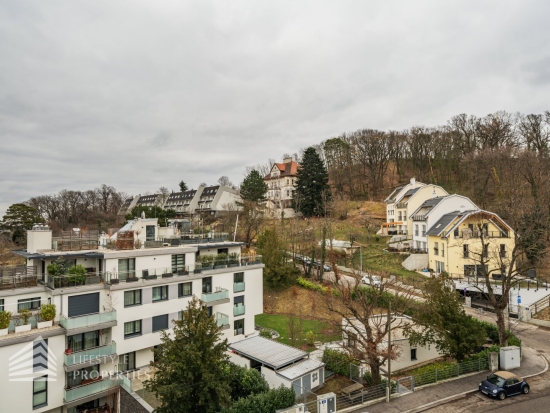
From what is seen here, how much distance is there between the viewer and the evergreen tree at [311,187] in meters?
→ 62.6

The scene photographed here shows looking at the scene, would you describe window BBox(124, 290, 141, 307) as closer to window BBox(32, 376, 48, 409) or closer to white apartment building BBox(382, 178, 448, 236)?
window BBox(32, 376, 48, 409)

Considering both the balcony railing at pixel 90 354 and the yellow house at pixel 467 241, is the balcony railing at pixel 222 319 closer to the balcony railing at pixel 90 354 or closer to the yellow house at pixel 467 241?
the balcony railing at pixel 90 354

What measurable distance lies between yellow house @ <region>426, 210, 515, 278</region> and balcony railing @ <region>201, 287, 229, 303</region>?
89.2ft

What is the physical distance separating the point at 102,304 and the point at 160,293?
3659 mm

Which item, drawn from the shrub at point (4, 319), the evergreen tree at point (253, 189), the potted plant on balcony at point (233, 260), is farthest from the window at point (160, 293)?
the evergreen tree at point (253, 189)

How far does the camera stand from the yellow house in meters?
38.8

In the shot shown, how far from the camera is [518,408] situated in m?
15.6

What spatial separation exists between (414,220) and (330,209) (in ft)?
49.2

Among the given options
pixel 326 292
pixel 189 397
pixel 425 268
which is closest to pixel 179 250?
pixel 189 397

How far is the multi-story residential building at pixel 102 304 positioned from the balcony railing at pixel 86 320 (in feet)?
0.17

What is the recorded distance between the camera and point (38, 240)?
22.5 metres

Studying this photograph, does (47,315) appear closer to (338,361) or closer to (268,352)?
(268,352)

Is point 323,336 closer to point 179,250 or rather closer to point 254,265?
point 254,265
